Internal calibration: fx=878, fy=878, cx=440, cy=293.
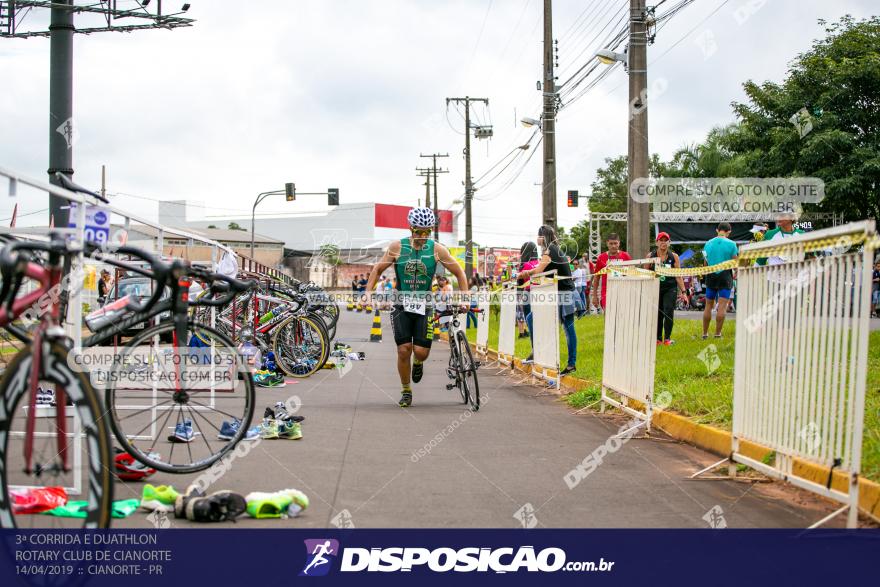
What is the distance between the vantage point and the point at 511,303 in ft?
50.2

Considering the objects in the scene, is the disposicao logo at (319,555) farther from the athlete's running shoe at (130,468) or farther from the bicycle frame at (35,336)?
the athlete's running shoe at (130,468)

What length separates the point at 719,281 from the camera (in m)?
12.7

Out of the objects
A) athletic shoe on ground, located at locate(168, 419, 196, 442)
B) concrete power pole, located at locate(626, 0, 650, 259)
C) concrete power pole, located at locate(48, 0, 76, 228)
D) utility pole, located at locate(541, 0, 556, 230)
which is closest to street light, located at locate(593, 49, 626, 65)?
concrete power pole, located at locate(626, 0, 650, 259)

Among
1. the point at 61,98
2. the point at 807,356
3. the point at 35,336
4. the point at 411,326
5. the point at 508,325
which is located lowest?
the point at 508,325

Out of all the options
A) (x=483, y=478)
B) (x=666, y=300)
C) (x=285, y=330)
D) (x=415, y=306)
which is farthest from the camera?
(x=666, y=300)

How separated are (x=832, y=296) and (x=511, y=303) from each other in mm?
10551

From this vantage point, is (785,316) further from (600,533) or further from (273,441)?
(273,441)

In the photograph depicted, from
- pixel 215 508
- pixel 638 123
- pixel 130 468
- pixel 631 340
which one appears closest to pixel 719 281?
pixel 638 123

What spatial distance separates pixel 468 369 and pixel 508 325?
582 cm

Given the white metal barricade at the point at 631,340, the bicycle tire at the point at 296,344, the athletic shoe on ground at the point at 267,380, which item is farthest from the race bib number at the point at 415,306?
the bicycle tire at the point at 296,344

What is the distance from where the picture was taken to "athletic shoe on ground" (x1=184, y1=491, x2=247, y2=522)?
178 inches

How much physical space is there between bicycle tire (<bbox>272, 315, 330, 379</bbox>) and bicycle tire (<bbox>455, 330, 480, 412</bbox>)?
3421 mm

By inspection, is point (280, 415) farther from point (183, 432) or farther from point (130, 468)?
point (130, 468)

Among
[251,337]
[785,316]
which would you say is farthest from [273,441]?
[251,337]
